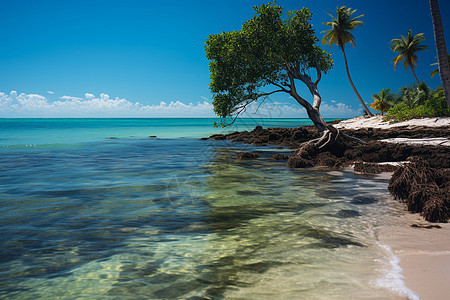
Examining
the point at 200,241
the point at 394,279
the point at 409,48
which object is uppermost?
the point at 409,48

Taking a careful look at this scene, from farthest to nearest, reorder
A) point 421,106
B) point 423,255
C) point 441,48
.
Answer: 1. point 421,106
2. point 441,48
3. point 423,255

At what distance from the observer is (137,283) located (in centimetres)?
428

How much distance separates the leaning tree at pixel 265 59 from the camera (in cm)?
1944

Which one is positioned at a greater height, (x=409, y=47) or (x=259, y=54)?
(x=409, y=47)

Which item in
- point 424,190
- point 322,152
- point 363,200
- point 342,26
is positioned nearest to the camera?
point 424,190

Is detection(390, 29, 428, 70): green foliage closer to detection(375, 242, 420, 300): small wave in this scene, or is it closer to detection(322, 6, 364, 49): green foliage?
detection(322, 6, 364, 49): green foliage

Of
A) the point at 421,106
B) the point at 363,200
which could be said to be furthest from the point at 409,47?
the point at 363,200

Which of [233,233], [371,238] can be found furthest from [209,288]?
[371,238]

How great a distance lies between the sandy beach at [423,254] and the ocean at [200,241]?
180mm

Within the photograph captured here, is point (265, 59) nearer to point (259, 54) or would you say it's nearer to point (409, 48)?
point (259, 54)

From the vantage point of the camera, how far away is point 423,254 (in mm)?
4934

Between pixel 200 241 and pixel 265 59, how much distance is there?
16370 millimetres

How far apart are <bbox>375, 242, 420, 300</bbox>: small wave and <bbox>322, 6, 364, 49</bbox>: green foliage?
57.6m

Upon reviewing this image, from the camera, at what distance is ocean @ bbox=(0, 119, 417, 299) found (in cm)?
413
